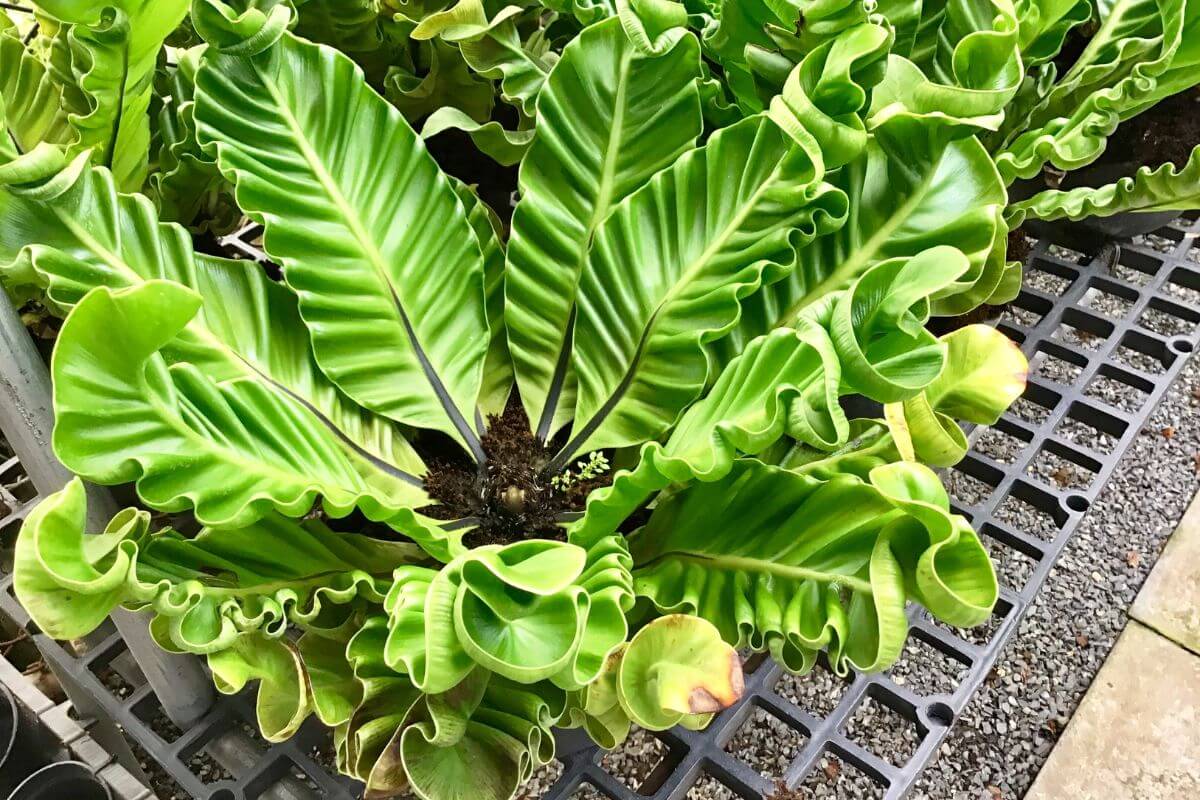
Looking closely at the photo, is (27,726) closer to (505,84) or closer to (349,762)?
(349,762)

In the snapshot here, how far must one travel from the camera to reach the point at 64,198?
0.53 m

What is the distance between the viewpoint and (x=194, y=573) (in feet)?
1.74

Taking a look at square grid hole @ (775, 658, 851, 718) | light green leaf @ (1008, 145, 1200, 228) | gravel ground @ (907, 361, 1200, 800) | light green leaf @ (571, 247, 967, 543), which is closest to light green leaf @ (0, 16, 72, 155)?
light green leaf @ (571, 247, 967, 543)

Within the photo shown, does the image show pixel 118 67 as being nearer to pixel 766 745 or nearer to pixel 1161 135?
pixel 766 745

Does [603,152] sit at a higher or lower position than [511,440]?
higher

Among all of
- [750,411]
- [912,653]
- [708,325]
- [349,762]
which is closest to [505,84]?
[708,325]

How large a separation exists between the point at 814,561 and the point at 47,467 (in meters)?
0.49

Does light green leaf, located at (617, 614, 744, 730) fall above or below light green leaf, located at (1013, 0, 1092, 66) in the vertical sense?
below

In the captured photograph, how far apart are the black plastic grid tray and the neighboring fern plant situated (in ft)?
0.53

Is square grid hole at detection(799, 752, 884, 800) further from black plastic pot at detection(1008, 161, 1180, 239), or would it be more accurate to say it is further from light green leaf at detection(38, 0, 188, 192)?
light green leaf at detection(38, 0, 188, 192)

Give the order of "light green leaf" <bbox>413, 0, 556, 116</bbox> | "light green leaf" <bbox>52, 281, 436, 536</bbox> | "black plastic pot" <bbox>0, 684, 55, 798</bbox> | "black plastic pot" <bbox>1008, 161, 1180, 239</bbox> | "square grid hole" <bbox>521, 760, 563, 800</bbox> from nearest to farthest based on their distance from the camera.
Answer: "light green leaf" <bbox>52, 281, 436, 536</bbox>, "light green leaf" <bbox>413, 0, 556, 116</bbox>, "black plastic pot" <bbox>0, 684, 55, 798</bbox>, "square grid hole" <bbox>521, 760, 563, 800</bbox>, "black plastic pot" <bbox>1008, 161, 1180, 239</bbox>

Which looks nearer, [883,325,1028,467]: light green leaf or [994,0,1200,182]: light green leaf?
[883,325,1028,467]: light green leaf

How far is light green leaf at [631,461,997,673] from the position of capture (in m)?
0.45

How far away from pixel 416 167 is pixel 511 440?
0.23m
